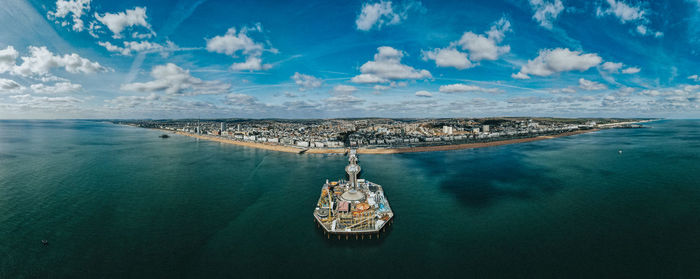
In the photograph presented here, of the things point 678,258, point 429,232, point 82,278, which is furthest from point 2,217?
point 678,258

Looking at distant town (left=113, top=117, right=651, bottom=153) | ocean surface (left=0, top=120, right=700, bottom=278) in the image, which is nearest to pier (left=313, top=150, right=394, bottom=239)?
ocean surface (left=0, top=120, right=700, bottom=278)

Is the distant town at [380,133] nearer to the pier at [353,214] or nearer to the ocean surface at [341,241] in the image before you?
the ocean surface at [341,241]

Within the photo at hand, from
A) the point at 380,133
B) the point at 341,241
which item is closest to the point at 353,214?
the point at 341,241

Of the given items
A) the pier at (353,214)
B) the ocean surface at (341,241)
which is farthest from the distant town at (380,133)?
the pier at (353,214)

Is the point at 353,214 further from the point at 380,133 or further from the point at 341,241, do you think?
the point at 380,133

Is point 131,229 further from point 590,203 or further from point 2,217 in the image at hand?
→ point 590,203

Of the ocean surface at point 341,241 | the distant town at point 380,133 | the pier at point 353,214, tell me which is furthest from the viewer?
the distant town at point 380,133

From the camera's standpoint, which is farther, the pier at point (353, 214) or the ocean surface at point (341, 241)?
the pier at point (353, 214)

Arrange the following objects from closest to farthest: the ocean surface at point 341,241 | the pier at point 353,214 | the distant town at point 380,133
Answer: the ocean surface at point 341,241 → the pier at point 353,214 → the distant town at point 380,133

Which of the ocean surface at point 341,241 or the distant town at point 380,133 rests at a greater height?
the distant town at point 380,133

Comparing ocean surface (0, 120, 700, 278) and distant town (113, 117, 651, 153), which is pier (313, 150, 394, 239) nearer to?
ocean surface (0, 120, 700, 278)
